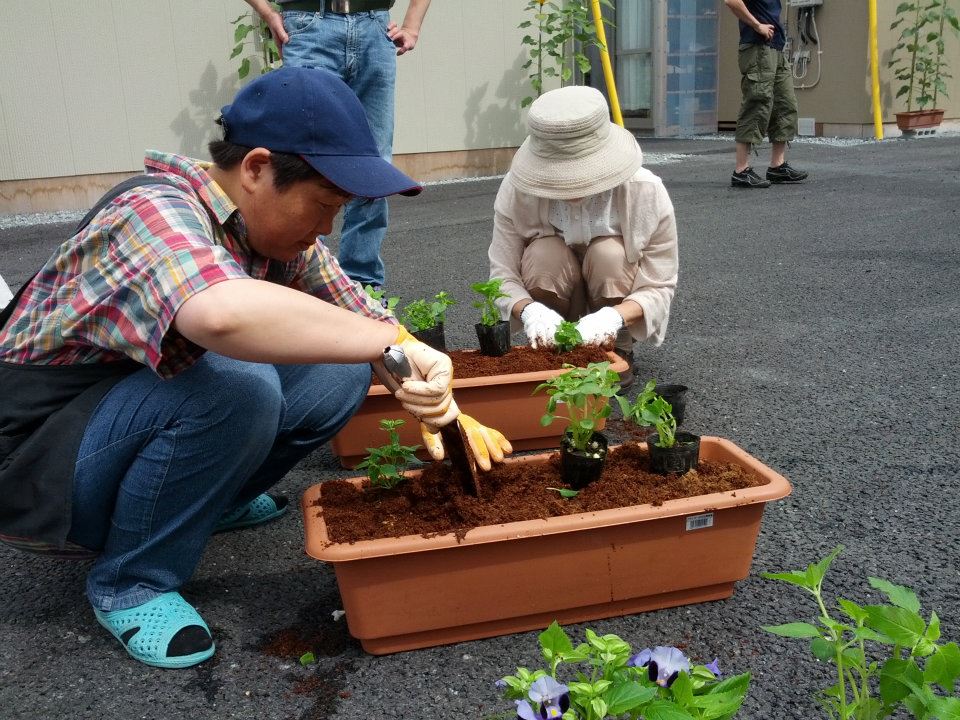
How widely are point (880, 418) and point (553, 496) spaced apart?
1.49 metres

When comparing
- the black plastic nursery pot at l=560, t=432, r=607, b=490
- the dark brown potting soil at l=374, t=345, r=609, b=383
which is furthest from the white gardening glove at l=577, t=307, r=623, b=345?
the black plastic nursery pot at l=560, t=432, r=607, b=490

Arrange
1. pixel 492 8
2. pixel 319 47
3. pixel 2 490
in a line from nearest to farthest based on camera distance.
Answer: pixel 2 490 → pixel 319 47 → pixel 492 8

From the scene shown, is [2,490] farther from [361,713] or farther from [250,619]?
[361,713]

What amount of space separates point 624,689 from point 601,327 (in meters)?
1.87

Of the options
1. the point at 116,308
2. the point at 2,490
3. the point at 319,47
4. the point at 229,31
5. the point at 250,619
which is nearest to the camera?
the point at 116,308

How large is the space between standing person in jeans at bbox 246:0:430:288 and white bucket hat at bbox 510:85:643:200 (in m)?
1.05

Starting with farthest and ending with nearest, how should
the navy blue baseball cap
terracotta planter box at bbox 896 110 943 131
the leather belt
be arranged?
terracotta planter box at bbox 896 110 943 131 → the leather belt → the navy blue baseball cap

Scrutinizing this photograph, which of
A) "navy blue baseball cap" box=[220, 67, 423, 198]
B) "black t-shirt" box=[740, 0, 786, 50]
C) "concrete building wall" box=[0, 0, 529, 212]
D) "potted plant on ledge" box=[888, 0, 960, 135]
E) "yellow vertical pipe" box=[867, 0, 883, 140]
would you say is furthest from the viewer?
"potted plant on ledge" box=[888, 0, 960, 135]

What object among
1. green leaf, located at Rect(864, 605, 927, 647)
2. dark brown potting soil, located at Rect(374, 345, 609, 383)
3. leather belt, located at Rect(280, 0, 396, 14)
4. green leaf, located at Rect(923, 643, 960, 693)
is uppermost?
leather belt, located at Rect(280, 0, 396, 14)

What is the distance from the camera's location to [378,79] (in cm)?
382

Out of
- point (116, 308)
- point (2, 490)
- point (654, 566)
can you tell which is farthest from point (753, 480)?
point (2, 490)

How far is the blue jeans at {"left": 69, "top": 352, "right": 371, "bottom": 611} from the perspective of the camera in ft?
5.65

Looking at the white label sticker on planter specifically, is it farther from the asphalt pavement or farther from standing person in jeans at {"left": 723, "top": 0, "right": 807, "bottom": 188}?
standing person in jeans at {"left": 723, "top": 0, "right": 807, "bottom": 188}

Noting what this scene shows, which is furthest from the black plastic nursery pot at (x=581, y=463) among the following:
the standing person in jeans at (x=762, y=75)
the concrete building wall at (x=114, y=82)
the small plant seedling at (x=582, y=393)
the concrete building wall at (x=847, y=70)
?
the concrete building wall at (x=847, y=70)
